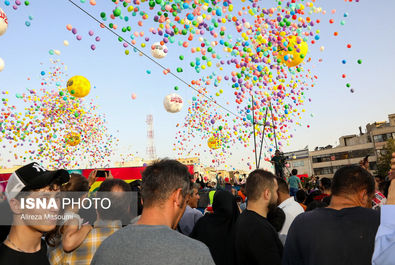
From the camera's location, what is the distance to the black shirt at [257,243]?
2820mm

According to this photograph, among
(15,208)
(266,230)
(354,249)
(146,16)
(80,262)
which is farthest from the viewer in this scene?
(146,16)

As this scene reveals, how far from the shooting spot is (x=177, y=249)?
143 cm

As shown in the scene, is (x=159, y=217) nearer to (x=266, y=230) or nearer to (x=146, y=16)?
(x=266, y=230)

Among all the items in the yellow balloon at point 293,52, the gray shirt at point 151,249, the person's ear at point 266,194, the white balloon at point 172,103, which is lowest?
the gray shirt at point 151,249

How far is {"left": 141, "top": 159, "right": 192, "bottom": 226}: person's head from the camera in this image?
5.51 feet

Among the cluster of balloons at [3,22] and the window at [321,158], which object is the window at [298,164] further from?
the cluster of balloons at [3,22]

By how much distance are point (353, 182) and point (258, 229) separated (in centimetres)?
98

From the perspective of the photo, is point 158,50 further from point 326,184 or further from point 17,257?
point 17,257

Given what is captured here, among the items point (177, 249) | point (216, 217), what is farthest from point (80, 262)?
point (216, 217)

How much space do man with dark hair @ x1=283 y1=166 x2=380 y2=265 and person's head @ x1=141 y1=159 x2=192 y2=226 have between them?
4.19 feet

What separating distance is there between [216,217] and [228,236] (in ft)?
0.88

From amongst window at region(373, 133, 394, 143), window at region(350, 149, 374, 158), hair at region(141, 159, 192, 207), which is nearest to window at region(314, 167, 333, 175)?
window at region(350, 149, 374, 158)

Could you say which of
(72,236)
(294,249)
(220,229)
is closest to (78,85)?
(220,229)

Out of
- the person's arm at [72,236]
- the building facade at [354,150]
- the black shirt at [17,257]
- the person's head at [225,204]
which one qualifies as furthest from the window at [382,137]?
the black shirt at [17,257]
